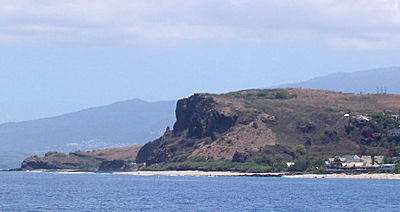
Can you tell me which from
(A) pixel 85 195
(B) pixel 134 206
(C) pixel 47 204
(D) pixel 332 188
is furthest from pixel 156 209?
(D) pixel 332 188

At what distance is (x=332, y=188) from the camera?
602ft

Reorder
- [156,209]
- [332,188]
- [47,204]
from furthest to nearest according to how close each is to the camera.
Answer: [332,188] < [47,204] < [156,209]

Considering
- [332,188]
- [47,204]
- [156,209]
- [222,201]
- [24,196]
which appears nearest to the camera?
[156,209]

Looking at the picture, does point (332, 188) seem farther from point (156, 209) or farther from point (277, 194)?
point (156, 209)

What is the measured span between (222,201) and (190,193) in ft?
74.7

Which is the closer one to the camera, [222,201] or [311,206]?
[311,206]

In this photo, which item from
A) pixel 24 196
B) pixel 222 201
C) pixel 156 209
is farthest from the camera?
pixel 24 196

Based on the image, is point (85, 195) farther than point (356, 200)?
Yes

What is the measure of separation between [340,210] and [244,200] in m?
23.0

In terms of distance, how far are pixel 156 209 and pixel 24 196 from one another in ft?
129

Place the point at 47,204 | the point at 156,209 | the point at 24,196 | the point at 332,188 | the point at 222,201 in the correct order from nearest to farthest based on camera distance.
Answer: the point at 156,209, the point at 47,204, the point at 222,201, the point at 24,196, the point at 332,188

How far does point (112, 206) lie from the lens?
129m

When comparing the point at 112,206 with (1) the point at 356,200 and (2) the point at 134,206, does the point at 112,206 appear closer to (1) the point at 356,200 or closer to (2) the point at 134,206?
(2) the point at 134,206

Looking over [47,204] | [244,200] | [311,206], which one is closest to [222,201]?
Answer: [244,200]
